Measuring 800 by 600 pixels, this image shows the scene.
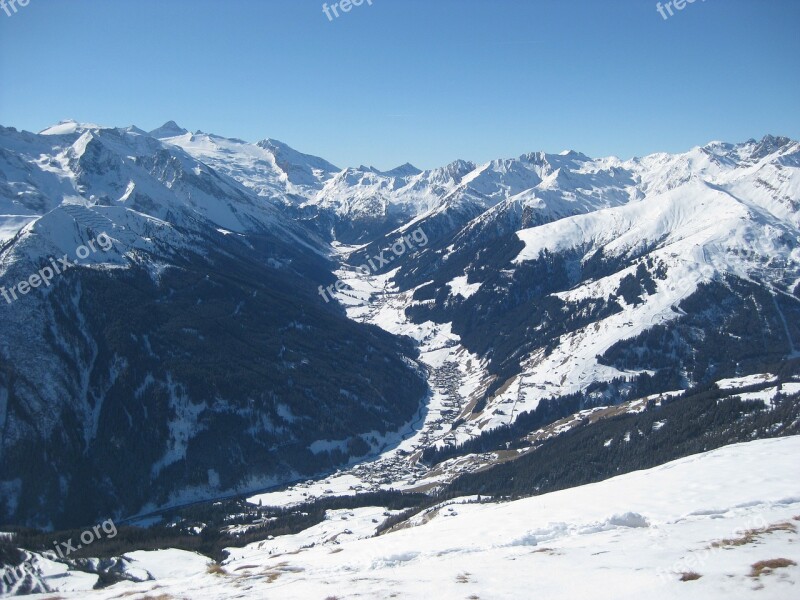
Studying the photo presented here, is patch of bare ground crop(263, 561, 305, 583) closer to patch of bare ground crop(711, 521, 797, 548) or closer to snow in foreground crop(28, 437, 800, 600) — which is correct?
snow in foreground crop(28, 437, 800, 600)

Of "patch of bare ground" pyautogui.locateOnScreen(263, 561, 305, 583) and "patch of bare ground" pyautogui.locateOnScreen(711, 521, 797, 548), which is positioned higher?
"patch of bare ground" pyautogui.locateOnScreen(711, 521, 797, 548)

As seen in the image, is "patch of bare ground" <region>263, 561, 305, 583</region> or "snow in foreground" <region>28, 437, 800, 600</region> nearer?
"snow in foreground" <region>28, 437, 800, 600</region>

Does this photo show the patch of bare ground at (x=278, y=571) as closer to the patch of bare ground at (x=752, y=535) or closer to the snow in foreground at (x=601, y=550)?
the snow in foreground at (x=601, y=550)

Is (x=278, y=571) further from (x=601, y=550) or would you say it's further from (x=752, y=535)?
(x=752, y=535)

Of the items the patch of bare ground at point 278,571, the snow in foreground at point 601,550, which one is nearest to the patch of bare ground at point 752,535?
the snow in foreground at point 601,550

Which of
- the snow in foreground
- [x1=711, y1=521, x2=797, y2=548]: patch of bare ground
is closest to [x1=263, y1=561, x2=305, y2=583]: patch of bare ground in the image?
the snow in foreground

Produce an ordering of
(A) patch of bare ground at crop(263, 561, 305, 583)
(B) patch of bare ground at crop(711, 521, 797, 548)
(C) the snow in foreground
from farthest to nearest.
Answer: (A) patch of bare ground at crop(263, 561, 305, 583) → (B) patch of bare ground at crop(711, 521, 797, 548) → (C) the snow in foreground

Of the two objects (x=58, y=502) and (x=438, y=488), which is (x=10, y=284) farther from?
(x=438, y=488)

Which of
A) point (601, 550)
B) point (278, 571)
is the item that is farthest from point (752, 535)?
point (278, 571)

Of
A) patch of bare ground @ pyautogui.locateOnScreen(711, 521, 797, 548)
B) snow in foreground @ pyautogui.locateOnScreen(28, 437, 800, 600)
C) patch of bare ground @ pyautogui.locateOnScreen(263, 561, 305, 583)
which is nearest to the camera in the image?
snow in foreground @ pyautogui.locateOnScreen(28, 437, 800, 600)
